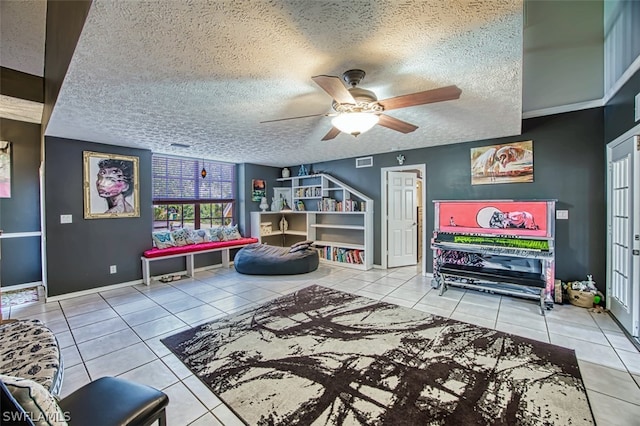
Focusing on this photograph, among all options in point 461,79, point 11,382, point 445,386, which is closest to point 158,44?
point 11,382

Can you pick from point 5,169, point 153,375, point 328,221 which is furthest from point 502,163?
point 5,169

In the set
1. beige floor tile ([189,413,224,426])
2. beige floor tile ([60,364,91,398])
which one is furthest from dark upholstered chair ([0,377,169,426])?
beige floor tile ([60,364,91,398])

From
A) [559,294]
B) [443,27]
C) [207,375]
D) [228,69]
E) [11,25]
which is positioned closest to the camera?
[443,27]

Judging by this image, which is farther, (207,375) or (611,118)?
(611,118)

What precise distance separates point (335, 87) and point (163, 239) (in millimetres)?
4718

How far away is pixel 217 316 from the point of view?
3414 millimetres

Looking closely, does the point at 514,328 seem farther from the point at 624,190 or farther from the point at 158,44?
the point at 158,44

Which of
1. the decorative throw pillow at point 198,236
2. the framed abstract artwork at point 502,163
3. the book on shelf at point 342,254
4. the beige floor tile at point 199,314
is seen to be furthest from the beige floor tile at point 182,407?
the framed abstract artwork at point 502,163

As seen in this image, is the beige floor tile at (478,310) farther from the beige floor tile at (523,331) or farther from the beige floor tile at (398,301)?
the beige floor tile at (398,301)

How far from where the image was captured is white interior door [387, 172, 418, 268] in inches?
228

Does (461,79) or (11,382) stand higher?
(461,79)

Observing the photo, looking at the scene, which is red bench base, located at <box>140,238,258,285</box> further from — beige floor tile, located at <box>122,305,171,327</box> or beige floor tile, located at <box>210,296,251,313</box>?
beige floor tile, located at <box>210,296,251,313</box>

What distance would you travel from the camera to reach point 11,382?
0.93 metres

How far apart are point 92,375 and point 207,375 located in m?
0.93
